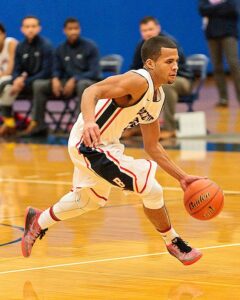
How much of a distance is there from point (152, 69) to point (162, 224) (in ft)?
3.17

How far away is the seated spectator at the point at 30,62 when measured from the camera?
15344 millimetres

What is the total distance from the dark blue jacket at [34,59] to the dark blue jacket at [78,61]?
140 mm

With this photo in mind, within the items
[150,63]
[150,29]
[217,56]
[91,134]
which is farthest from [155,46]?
[217,56]

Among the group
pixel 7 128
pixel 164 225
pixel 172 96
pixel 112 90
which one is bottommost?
pixel 7 128

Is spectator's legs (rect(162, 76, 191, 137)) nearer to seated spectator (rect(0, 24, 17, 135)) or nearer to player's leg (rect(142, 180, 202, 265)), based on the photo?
seated spectator (rect(0, 24, 17, 135))

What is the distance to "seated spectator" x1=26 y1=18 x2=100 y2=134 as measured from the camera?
14.9 m

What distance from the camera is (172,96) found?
47.3ft

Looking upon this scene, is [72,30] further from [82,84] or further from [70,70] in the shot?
[82,84]

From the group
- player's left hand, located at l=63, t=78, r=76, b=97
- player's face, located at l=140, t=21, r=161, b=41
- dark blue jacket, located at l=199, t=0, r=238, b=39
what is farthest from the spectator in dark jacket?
player's left hand, located at l=63, t=78, r=76, b=97

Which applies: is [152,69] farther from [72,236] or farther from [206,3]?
[206,3]

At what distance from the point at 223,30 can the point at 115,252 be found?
1021cm

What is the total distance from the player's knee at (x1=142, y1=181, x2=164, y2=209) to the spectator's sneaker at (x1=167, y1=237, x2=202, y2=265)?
0.28 meters

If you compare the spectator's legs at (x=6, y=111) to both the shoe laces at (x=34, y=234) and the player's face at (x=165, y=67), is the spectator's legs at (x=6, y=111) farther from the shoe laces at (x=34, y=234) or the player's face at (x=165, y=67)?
the player's face at (x=165, y=67)

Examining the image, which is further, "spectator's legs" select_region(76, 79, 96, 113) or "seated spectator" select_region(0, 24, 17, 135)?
"seated spectator" select_region(0, 24, 17, 135)
